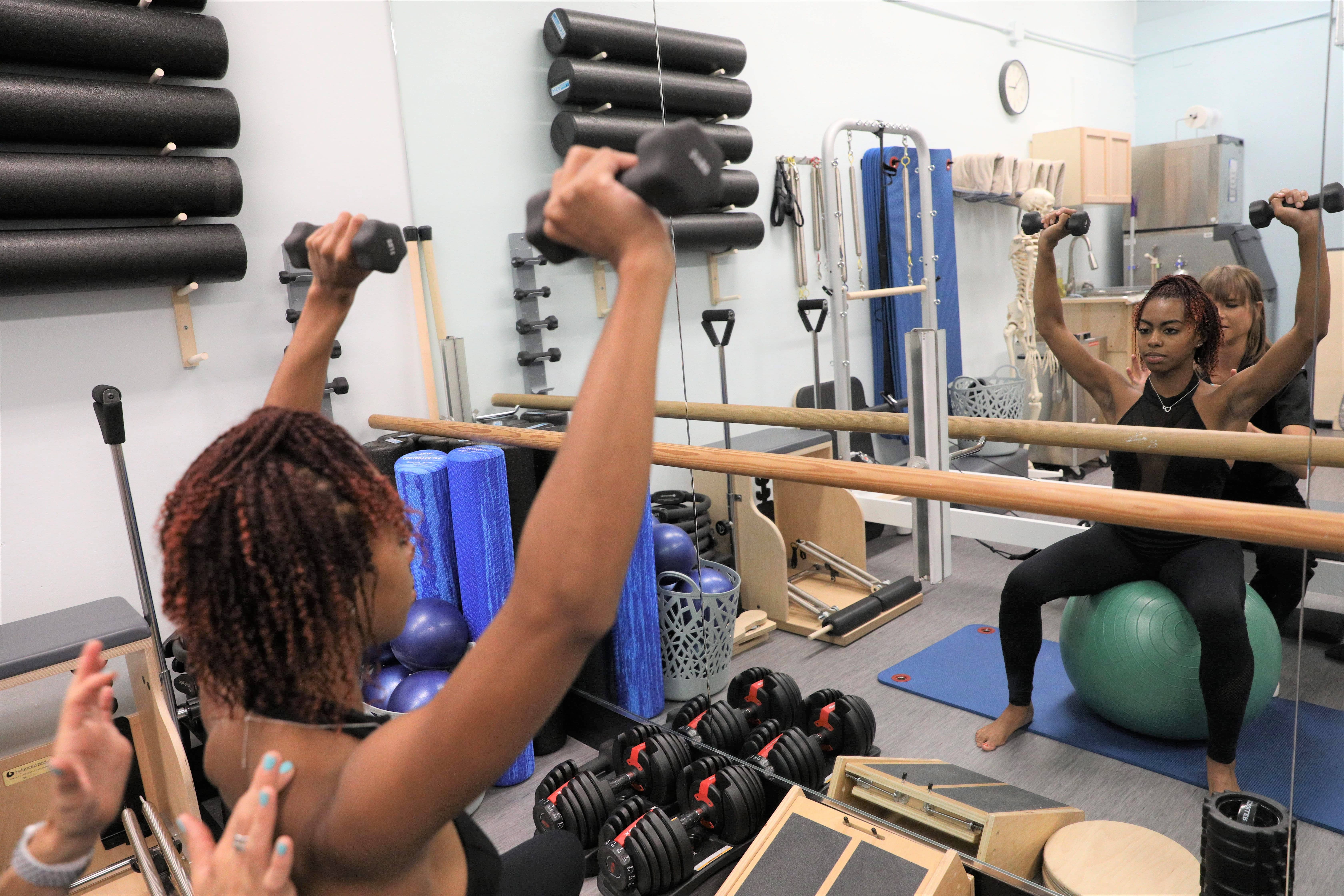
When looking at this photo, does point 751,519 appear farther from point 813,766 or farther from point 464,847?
point 464,847

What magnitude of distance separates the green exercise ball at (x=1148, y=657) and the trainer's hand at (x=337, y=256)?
5.28ft

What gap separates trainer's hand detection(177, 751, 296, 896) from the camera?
28.8 inches

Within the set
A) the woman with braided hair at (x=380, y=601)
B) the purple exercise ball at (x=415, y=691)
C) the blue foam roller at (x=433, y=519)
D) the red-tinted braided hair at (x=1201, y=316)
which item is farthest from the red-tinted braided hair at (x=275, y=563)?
the blue foam roller at (x=433, y=519)

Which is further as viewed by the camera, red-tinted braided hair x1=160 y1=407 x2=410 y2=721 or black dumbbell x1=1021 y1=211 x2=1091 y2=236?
black dumbbell x1=1021 y1=211 x2=1091 y2=236

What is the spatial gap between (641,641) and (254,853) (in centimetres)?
214

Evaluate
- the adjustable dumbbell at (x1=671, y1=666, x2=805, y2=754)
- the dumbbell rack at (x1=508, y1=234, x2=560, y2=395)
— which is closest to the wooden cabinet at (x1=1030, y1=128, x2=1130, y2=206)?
the adjustable dumbbell at (x1=671, y1=666, x2=805, y2=754)

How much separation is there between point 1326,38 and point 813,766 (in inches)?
72.5

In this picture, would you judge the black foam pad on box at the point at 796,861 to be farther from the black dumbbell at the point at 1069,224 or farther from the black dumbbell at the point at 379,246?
the black dumbbell at the point at 379,246

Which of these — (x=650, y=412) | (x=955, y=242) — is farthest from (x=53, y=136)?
(x=650, y=412)

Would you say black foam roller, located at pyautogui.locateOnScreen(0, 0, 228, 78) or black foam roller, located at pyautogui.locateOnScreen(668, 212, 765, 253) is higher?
black foam roller, located at pyautogui.locateOnScreen(0, 0, 228, 78)

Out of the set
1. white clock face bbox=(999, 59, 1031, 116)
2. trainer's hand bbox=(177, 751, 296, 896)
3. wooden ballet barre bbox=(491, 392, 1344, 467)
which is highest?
white clock face bbox=(999, 59, 1031, 116)

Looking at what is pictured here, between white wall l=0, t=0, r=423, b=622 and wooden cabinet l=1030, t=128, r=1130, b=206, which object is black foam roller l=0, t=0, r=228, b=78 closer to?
white wall l=0, t=0, r=423, b=622

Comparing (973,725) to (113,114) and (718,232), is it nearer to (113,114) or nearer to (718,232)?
(718,232)

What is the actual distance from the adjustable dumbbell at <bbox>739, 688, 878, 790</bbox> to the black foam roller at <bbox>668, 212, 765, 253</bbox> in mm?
1315
